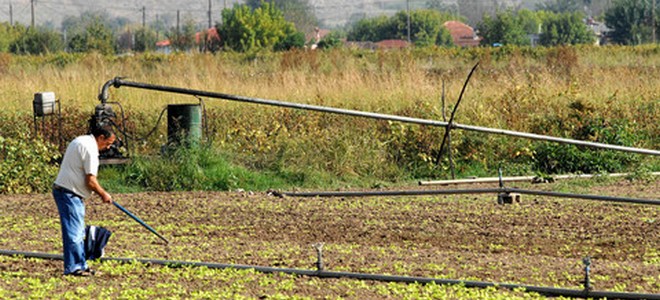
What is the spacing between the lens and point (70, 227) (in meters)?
9.41

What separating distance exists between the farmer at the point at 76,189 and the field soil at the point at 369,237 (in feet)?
0.92

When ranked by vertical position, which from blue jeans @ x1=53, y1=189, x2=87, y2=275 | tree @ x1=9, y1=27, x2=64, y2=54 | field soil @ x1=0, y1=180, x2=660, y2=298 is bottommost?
field soil @ x1=0, y1=180, x2=660, y2=298

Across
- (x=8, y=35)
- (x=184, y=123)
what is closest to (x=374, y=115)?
(x=184, y=123)

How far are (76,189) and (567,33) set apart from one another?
89811 millimetres

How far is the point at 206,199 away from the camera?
14391mm

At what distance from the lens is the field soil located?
9352 mm

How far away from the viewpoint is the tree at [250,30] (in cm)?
6806

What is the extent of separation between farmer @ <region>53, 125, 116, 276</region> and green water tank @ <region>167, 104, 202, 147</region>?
6.96 m

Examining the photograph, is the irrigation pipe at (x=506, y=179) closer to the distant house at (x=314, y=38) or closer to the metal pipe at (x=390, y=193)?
the metal pipe at (x=390, y=193)

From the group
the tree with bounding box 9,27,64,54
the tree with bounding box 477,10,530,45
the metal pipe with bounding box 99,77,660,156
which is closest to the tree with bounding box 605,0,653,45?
the tree with bounding box 477,10,530,45

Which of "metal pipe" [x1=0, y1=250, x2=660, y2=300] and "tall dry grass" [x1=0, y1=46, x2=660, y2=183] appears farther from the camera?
"tall dry grass" [x1=0, y1=46, x2=660, y2=183]

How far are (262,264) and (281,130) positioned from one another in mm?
7724

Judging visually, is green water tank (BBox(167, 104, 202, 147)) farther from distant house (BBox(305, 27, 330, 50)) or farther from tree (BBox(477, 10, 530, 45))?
tree (BBox(477, 10, 530, 45))

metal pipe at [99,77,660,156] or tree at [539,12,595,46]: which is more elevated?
tree at [539,12,595,46]
